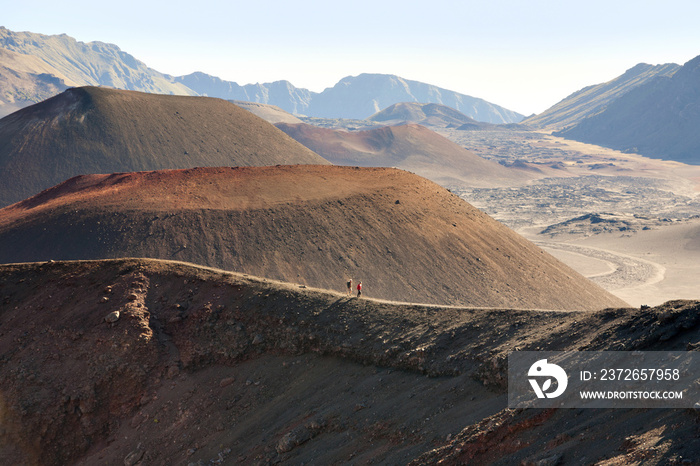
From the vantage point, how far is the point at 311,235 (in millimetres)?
36406

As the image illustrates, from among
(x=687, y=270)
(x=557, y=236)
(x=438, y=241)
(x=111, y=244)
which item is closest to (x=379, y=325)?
(x=438, y=241)

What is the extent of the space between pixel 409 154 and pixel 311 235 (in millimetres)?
103636

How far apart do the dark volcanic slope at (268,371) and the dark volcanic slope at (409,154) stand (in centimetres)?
10525

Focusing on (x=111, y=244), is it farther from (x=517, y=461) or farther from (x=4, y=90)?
(x=4, y=90)

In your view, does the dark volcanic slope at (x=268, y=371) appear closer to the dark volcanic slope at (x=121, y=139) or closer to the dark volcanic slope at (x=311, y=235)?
the dark volcanic slope at (x=311, y=235)

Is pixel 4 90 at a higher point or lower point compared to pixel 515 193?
higher

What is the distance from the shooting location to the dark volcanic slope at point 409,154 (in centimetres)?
12719

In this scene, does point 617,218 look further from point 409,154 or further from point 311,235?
point 311,235

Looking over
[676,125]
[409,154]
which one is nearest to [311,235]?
[409,154]

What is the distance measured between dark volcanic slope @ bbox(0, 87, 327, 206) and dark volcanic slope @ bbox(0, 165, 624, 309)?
24.0 meters

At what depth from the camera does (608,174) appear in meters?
149

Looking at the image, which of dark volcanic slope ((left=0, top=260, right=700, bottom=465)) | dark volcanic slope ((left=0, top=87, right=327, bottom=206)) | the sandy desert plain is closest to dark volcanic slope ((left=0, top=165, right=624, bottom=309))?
dark volcanic slope ((left=0, top=260, right=700, bottom=465))

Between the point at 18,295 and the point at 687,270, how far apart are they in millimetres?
64091

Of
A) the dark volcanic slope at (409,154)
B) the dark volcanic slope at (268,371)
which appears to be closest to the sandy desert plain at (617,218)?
the dark volcanic slope at (409,154)
